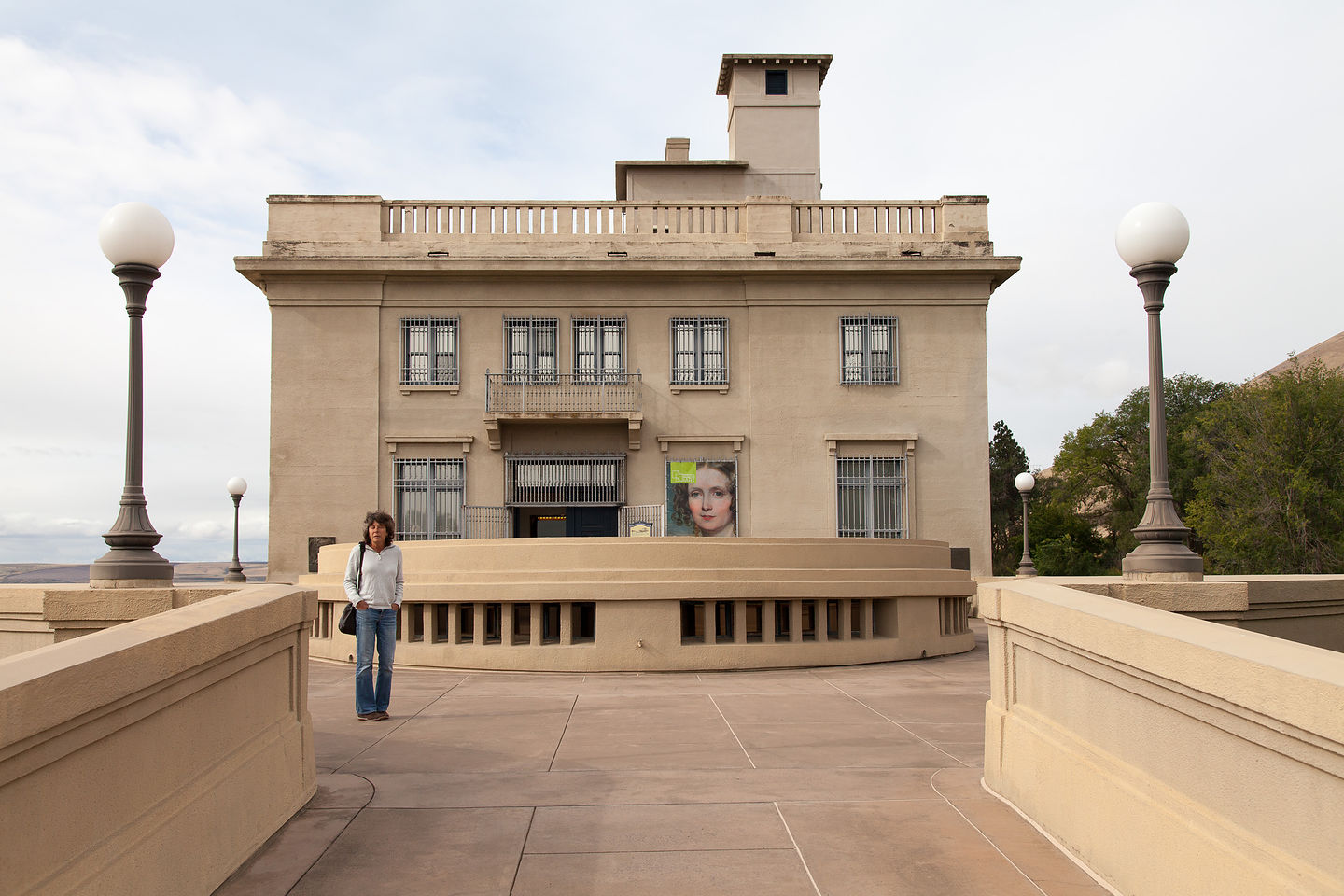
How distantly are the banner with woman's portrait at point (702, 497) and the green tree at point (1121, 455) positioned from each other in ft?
149

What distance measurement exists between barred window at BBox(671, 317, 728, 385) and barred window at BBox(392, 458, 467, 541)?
5.61m

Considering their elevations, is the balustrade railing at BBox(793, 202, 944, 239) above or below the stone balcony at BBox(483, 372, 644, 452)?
above

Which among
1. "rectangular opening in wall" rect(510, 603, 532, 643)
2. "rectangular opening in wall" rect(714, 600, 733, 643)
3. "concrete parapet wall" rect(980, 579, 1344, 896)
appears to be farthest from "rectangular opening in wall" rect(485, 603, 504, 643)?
"concrete parapet wall" rect(980, 579, 1344, 896)

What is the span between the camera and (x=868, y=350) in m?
25.2

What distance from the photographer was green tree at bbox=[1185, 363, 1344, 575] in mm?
44719

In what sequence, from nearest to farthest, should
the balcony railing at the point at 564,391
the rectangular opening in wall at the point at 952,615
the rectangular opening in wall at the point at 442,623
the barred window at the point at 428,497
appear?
the rectangular opening in wall at the point at 442,623, the rectangular opening in wall at the point at 952,615, the barred window at the point at 428,497, the balcony railing at the point at 564,391

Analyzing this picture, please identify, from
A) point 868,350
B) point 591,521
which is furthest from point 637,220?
point 591,521

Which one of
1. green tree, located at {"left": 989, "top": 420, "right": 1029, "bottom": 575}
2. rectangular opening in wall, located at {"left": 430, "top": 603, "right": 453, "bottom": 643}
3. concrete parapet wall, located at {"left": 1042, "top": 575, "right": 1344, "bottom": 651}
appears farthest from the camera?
green tree, located at {"left": 989, "top": 420, "right": 1029, "bottom": 575}

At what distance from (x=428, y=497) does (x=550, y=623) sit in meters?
11.4

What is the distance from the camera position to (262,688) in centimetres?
612

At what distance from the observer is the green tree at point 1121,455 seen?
211ft

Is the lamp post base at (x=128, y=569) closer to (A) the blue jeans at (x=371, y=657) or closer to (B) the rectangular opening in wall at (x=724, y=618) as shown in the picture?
(A) the blue jeans at (x=371, y=657)

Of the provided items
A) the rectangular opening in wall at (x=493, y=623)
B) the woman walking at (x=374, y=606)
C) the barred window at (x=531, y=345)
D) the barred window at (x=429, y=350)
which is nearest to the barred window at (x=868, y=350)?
the barred window at (x=531, y=345)

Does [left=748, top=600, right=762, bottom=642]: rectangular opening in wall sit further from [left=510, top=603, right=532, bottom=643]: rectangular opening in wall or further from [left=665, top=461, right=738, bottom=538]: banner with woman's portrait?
[left=665, top=461, right=738, bottom=538]: banner with woman's portrait
